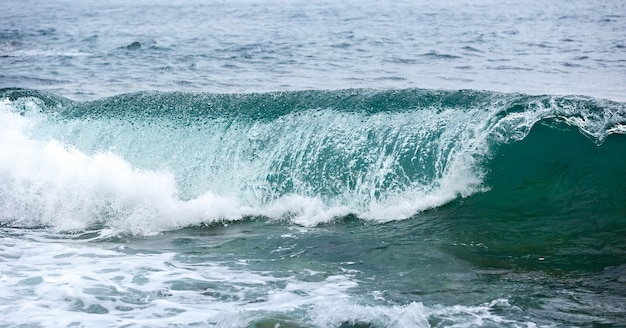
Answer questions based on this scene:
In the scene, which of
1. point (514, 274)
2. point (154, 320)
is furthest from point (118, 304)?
point (514, 274)

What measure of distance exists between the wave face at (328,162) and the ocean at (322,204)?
3cm

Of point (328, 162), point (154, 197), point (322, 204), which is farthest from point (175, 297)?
point (328, 162)

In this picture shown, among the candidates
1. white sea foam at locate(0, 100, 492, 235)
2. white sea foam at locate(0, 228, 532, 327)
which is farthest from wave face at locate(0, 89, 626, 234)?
white sea foam at locate(0, 228, 532, 327)

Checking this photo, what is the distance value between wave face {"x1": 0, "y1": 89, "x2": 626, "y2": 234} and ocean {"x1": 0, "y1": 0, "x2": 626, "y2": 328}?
0.03m

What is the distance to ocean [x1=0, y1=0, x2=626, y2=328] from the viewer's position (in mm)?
7418

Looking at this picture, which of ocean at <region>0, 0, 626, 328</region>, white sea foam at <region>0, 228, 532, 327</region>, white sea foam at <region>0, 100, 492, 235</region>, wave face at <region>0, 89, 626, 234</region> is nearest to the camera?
white sea foam at <region>0, 228, 532, 327</region>

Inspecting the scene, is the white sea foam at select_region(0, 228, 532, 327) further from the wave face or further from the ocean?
the wave face

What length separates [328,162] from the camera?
11.5 m

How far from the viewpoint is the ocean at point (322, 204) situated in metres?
7.42

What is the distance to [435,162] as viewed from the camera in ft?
36.2

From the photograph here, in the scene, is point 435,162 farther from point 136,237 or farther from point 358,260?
point 136,237

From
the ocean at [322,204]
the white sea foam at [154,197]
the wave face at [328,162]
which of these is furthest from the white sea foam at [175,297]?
the wave face at [328,162]

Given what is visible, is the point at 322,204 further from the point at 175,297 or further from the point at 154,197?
the point at 175,297

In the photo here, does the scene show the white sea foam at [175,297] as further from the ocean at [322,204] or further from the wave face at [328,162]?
the wave face at [328,162]
